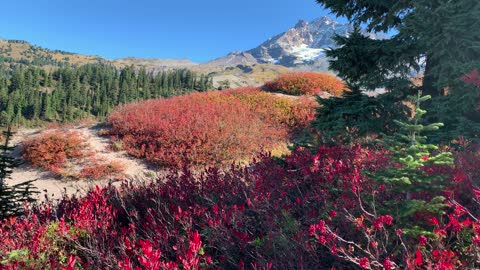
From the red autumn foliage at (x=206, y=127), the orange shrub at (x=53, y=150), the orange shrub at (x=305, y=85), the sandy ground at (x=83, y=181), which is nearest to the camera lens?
the sandy ground at (x=83, y=181)

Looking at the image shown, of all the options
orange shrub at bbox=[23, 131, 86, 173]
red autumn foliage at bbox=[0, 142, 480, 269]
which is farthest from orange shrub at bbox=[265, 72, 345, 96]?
red autumn foliage at bbox=[0, 142, 480, 269]

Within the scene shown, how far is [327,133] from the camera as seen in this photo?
683 cm

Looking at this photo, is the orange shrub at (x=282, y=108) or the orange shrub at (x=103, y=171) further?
the orange shrub at (x=282, y=108)

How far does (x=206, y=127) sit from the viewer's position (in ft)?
43.6

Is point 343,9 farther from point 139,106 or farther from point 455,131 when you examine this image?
point 139,106

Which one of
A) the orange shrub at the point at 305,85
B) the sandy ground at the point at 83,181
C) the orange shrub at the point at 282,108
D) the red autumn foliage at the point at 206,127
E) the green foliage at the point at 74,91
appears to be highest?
the orange shrub at the point at 305,85

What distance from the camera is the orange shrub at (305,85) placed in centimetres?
2080

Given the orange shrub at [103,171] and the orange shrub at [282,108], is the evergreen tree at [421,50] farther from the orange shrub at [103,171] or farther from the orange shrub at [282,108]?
the orange shrub at [103,171]

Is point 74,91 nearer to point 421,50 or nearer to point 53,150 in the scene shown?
point 53,150

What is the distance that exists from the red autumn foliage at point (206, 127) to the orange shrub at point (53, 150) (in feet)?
6.04

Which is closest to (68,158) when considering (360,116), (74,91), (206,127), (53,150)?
(53,150)

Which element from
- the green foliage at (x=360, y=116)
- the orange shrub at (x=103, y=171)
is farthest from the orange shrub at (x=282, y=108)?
the green foliage at (x=360, y=116)

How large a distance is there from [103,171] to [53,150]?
346cm

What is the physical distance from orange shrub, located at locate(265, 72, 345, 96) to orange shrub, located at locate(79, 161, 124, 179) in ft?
42.6
